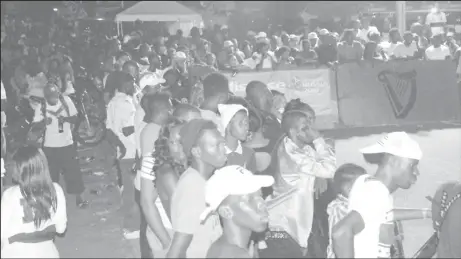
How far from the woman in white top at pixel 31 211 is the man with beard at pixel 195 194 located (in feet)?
3.24

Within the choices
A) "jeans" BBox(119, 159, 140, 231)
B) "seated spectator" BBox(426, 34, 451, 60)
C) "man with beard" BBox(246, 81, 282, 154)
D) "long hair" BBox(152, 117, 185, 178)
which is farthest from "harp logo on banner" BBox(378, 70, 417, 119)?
"long hair" BBox(152, 117, 185, 178)

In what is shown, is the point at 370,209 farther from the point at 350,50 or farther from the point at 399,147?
the point at 350,50

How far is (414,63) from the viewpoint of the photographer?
14156mm

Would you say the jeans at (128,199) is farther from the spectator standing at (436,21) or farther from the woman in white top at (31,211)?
the spectator standing at (436,21)

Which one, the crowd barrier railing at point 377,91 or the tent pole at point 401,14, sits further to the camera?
the tent pole at point 401,14

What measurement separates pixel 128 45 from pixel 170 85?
415 inches

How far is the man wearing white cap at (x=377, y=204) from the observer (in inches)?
144

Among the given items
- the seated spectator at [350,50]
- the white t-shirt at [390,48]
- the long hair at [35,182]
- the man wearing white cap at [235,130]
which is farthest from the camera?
the white t-shirt at [390,48]

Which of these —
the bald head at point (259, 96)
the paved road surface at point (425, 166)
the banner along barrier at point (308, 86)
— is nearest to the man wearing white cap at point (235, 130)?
the bald head at point (259, 96)

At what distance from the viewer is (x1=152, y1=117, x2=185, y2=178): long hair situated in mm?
4730

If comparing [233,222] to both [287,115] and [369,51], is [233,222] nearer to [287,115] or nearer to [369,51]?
[287,115]

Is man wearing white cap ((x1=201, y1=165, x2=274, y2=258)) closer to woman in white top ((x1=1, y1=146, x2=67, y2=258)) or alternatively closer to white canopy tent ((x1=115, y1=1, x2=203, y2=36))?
woman in white top ((x1=1, y1=146, x2=67, y2=258))

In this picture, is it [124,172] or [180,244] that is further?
[124,172]

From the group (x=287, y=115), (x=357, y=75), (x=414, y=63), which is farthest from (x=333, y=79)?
(x=287, y=115)
